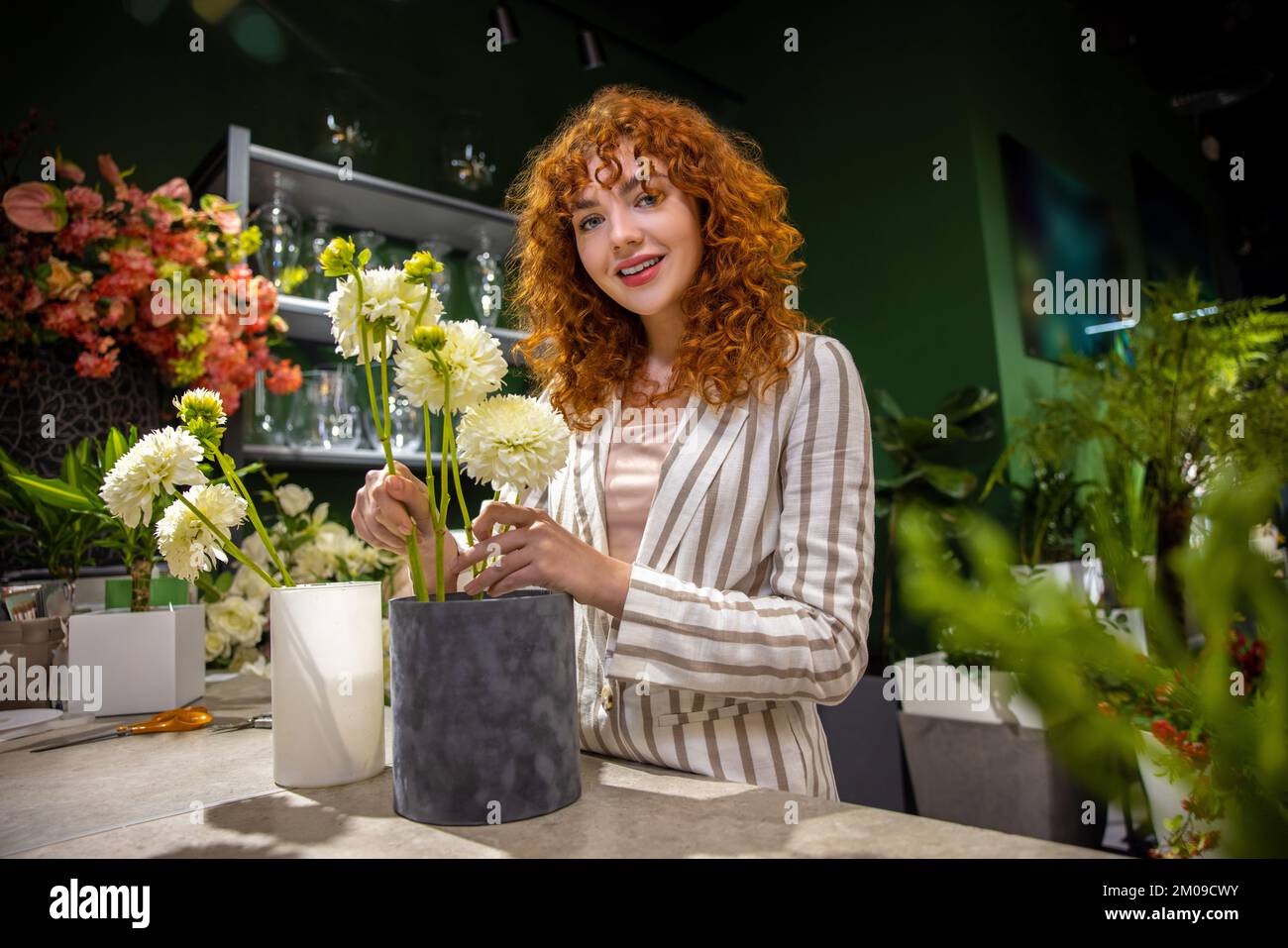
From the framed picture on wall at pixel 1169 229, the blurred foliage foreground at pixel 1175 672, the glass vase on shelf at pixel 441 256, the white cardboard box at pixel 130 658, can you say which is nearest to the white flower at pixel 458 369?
the blurred foliage foreground at pixel 1175 672

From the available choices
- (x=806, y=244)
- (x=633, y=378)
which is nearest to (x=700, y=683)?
(x=633, y=378)

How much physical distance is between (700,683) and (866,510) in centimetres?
28

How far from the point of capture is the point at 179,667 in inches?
47.2

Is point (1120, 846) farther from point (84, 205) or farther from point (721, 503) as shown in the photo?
point (84, 205)

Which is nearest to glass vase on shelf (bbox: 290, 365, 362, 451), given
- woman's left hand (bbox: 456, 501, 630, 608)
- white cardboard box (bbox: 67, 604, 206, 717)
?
white cardboard box (bbox: 67, 604, 206, 717)

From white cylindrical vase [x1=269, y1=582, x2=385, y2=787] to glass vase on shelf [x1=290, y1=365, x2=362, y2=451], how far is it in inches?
55.3

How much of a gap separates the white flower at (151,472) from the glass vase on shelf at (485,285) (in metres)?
1.82

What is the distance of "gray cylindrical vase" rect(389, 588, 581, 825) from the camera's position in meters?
0.62

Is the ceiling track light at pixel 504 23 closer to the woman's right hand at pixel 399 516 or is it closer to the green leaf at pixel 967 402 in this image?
the green leaf at pixel 967 402

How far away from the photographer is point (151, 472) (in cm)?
66

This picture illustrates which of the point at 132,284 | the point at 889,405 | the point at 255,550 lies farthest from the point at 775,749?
the point at 889,405

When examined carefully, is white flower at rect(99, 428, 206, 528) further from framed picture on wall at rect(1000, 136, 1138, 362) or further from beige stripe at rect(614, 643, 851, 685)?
framed picture on wall at rect(1000, 136, 1138, 362)

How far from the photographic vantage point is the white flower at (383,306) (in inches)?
23.5

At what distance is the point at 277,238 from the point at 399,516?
1.57 meters
